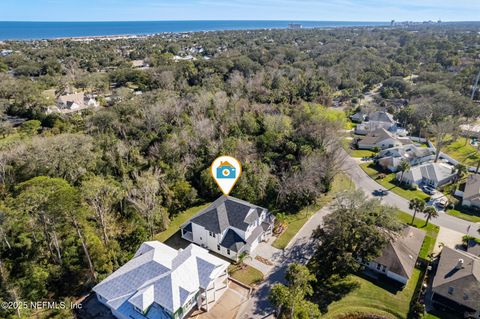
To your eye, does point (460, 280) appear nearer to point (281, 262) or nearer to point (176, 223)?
point (281, 262)

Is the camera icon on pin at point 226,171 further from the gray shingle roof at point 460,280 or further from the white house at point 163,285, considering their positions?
the gray shingle roof at point 460,280

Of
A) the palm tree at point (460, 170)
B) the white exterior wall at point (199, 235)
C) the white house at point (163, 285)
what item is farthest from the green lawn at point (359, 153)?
the white house at point (163, 285)

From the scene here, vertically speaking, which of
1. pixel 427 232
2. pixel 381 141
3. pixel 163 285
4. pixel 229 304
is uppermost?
pixel 381 141

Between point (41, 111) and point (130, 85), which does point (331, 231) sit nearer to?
point (41, 111)

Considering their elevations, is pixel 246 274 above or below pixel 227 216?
below

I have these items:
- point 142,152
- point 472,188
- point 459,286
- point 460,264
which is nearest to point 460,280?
point 459,286

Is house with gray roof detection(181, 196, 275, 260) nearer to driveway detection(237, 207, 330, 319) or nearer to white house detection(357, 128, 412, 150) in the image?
driveway detection(237, 207, 330, 319)
